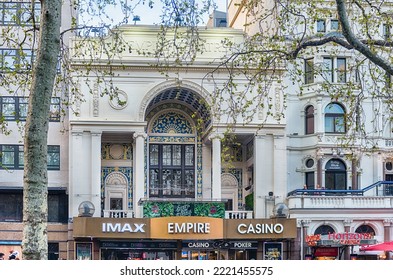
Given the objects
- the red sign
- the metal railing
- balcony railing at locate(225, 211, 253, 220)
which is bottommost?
the red sign

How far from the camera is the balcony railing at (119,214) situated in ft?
129

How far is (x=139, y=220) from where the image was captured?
125 ft

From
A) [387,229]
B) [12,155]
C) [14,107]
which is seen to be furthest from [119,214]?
[387,229]

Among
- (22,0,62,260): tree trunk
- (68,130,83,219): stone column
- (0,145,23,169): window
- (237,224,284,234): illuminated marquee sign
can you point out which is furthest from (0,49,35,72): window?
(237,224,284,234): illuminated marquee sign

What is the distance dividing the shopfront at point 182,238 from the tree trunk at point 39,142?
2173cm

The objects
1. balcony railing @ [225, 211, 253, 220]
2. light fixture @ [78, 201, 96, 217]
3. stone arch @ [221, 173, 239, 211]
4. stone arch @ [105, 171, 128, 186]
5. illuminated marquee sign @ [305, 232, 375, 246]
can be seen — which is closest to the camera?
illuminated marquee sign @ [305, 232, 375, 246]

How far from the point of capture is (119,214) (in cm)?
3953

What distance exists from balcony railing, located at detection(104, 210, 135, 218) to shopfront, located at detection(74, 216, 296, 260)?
4.19ft

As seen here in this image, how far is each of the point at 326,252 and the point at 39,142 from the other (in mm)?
24297

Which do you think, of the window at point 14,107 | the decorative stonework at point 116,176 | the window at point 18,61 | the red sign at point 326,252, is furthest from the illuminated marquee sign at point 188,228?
the window at point 18,61

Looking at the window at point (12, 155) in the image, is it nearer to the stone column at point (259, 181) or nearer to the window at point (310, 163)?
the stone column at point (259, 181)

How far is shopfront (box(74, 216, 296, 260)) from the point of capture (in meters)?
37.8

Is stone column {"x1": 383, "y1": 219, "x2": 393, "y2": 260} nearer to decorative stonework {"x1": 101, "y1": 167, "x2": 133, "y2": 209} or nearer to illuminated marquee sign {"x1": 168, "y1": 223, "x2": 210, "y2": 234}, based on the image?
illuminated marquee sign {"x1": 168, "y1": 223, "x2": 210, "y2": 234}

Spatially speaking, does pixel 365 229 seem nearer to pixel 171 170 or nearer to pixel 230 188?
pixel 230 188
